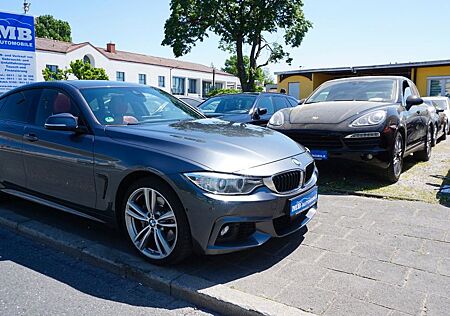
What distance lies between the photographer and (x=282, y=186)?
327 centimetres

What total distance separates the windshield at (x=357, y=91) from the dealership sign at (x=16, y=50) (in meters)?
5.94

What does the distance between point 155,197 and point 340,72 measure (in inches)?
1042

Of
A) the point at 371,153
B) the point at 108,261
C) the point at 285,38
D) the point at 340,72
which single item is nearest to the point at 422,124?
the point at 371,153

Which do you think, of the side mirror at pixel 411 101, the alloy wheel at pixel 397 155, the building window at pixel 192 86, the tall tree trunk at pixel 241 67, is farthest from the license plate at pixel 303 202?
the building window at pixel 192 86

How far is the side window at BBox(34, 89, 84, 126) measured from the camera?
410cm

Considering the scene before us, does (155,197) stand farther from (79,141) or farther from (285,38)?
(285,38)

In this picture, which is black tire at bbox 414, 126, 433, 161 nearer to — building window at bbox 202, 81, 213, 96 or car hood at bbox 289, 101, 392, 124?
car hood at bbox 289, 101, 392, 124

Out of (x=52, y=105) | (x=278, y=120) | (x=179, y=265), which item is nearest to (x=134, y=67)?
(x=278, y=120)

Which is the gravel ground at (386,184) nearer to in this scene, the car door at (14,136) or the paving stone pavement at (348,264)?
the paving stone pavement at (348,264)

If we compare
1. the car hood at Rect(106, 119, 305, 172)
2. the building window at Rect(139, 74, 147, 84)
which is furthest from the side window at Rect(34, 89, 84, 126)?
the building window at Rect(139, 74, 147, 84)

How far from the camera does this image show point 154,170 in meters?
3.17

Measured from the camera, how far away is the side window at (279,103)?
9.25 m

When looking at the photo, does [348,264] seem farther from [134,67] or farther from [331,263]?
[134,67]

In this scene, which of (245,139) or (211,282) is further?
(245,139)
